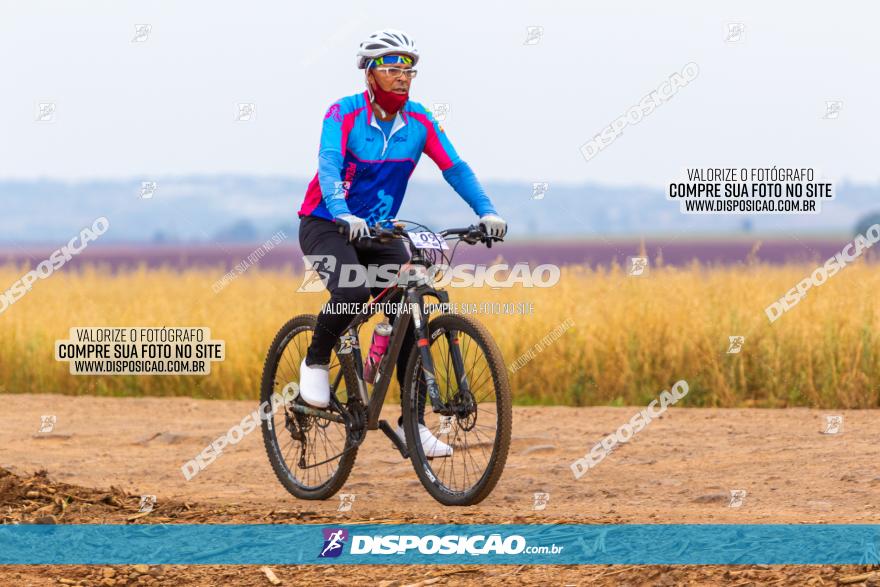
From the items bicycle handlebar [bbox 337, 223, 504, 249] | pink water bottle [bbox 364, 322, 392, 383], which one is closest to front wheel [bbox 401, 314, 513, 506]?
pink water bottle [bbox 364, 322, 392, 383]

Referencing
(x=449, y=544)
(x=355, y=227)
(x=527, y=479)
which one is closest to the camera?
(x=449, y=544)

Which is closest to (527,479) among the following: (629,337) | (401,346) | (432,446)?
(432,446)

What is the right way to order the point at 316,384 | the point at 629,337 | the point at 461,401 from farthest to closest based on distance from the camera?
the point at 629,337 → the point at 316,384 → the point at 461,401

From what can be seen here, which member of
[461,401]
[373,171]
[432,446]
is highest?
[373,171]

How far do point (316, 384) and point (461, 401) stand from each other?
1.04 m

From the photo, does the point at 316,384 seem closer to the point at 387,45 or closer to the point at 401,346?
the point at 401,346

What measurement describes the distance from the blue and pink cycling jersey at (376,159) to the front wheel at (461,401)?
0.72m

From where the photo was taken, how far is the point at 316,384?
24.3ft

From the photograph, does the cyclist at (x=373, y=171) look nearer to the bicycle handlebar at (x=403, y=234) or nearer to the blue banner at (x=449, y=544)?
the bicycle handlebar at (x=403, y=234)

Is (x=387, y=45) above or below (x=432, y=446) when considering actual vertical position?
above

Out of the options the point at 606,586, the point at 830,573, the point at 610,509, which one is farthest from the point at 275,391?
the point at 830,573

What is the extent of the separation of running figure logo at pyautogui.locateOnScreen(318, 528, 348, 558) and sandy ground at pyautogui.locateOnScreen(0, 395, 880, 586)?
0.62 feet

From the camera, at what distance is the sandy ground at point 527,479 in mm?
5926

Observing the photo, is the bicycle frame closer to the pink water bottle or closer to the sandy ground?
the pink water bottle
